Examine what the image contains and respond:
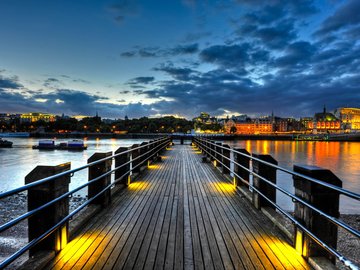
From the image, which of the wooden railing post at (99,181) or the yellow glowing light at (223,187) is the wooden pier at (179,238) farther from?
the yellow glowing light at (223,187)

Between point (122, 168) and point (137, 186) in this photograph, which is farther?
point (137, 186)

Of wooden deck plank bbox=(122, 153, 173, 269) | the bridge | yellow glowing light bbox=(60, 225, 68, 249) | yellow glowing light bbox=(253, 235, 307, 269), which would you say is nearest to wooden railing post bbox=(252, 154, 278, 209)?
the bridge

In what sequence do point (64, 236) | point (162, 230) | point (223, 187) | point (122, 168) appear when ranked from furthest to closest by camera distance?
point (223, 187), point (122, 168), point (162, 230), point (64, 236)

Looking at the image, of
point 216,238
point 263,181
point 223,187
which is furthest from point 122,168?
point 216,238

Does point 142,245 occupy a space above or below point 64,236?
below

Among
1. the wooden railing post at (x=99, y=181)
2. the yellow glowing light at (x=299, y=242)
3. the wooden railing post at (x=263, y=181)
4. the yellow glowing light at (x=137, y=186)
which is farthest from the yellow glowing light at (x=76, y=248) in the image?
the yellow glowing light at (x=137, y=186)

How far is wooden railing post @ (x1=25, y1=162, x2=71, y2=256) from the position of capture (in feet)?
9.70

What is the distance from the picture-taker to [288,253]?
3.23 metres

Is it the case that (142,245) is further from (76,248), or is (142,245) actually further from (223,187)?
(223,187)

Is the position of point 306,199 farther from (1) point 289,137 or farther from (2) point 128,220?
(1) point 289,137

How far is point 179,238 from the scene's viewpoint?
3.70 metres

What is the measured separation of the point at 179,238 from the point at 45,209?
1.84 m

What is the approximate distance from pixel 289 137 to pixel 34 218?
160206 mm

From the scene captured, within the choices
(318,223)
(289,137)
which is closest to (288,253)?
(318,223)
